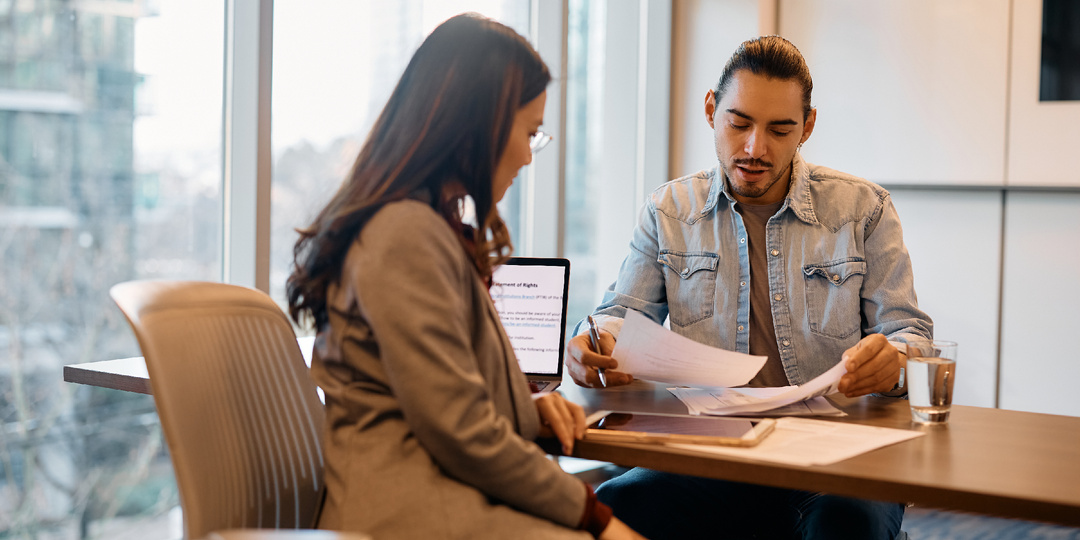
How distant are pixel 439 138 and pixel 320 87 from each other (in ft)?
5.87

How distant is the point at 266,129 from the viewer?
2482 mm

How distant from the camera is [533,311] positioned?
1.94 metres

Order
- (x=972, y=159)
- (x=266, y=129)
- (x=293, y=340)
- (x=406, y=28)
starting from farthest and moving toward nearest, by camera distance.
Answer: (x=972, y=159), (x=406, y=28), (x=266, y=129), (x=293, y=340)

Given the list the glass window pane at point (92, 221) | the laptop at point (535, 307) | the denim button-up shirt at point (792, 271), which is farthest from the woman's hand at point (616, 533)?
the glass window pane at point (92, 221)

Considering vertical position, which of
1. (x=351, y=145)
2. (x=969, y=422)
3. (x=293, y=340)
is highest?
(x=351, y=145)

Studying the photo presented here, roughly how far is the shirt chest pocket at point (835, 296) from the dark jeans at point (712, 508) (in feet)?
1.29

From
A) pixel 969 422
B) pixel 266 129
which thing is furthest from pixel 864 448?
pixel 266 129

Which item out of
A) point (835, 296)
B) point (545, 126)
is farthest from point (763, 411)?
point (545, 126)

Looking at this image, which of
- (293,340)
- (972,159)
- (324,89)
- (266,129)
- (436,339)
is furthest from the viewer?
(972,159)

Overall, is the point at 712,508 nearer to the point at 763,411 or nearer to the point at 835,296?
the point at 763,411

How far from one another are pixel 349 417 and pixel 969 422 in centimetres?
94

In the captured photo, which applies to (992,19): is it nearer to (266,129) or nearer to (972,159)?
(972,159)

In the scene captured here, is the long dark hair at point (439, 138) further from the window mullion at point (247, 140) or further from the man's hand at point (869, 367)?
the window mullion at point (247, 140)

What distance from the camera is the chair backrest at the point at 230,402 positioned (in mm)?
967
